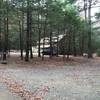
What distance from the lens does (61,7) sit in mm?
33562

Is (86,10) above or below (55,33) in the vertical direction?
above

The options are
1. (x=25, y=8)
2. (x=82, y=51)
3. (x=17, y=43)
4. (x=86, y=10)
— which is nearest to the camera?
(x=25, y=8)

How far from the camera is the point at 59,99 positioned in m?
10.4

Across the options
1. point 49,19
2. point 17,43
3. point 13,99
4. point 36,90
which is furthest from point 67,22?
point 13,99

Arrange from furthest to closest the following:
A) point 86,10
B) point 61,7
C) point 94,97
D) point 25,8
→ point 86,10 < point 61,7 < point 25,8 < point 94,97

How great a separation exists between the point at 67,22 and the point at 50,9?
3555mm

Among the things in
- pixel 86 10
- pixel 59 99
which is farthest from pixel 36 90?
pixel 86 10

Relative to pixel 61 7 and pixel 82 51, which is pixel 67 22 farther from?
pixel 82 51

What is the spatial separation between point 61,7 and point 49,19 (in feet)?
6.06

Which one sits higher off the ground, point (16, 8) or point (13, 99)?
point (16, 8)

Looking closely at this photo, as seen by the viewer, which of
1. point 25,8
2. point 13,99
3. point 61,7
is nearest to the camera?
point 13,99

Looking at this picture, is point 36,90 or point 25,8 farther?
point 25,8

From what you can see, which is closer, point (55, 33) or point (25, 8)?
point (25, 8)

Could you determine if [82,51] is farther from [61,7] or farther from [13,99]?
[13,99]
